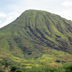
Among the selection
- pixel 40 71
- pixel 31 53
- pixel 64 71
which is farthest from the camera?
pixel 31 53

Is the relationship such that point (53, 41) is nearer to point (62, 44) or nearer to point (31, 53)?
point (62, 44)

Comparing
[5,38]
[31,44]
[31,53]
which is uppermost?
[5,38]

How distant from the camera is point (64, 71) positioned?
45.3m

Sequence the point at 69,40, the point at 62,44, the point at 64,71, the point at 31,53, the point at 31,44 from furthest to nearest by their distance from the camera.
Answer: the point at 69,40 < the point at 62,44 < the point at 31,44 < the point at 31,53 < the point at 64,71

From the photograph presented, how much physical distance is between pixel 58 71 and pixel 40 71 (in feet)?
27.5

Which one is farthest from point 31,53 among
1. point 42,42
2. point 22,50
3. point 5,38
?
point 5,38

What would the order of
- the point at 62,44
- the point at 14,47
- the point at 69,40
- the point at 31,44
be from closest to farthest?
the point at 14,47, the point at 31,44, the point at 62,44, the point at 69,40

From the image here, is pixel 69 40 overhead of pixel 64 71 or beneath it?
overhead

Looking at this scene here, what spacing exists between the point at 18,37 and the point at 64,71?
13860cm

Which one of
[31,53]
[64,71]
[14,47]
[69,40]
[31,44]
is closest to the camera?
[64,71]

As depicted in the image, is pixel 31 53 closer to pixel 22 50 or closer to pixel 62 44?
pixel 22 50

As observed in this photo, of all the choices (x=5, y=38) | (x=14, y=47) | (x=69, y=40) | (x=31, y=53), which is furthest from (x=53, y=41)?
(x=5, y=38)

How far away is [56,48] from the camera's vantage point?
547ft

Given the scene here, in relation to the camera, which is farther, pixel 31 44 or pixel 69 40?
pixel 69 40
